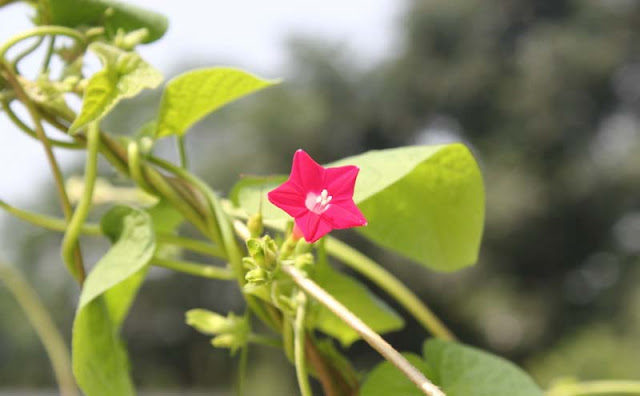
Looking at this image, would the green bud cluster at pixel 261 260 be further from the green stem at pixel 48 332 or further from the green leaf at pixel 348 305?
the green stem at pixel 48 332

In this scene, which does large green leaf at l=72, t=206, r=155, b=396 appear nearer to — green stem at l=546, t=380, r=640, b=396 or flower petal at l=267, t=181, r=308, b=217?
flower petal at l=267, t=181, r=308, b=217

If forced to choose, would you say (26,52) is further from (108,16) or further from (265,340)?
(265,340)

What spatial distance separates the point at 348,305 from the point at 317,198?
0.37 ft

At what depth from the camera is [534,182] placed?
9445mm

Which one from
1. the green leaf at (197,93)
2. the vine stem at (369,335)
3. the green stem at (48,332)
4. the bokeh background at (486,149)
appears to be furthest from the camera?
the bokeh background at (486,149)

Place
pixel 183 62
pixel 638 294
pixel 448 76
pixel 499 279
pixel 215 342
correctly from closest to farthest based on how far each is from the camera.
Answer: pixel 215 342 < pixel 638 294 < pixel 499 279 < pixel 448 76 < pixel 183 62

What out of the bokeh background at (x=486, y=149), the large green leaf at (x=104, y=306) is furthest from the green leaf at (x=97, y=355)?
the bokeh background at (x=486, y=149)

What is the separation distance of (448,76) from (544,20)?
65.0 inches

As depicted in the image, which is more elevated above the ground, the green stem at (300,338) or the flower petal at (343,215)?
the flower petal at (343,215)

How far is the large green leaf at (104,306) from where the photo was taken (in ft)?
0.74

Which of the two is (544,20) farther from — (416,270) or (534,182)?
(416,270)

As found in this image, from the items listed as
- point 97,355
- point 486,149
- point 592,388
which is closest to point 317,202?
point 97,355

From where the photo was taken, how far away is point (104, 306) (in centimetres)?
25

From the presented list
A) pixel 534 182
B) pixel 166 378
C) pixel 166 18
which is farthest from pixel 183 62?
pixel 166 18
